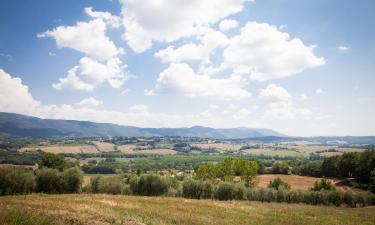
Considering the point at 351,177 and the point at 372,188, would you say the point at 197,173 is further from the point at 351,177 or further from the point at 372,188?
the point at 351,177

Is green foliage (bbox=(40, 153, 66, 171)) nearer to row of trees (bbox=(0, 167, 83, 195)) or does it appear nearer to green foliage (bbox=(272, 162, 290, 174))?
row of trees (bbox=(0, 167, 83, 195))

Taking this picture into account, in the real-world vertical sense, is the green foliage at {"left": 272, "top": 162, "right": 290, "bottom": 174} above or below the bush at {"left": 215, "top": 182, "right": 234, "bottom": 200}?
below

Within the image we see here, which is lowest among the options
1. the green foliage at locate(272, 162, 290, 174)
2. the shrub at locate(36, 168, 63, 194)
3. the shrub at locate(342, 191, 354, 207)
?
the green foliage at locate(272, 162, 290, 174)

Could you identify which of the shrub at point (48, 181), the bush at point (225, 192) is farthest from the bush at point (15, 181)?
the bush at point (225, 192)

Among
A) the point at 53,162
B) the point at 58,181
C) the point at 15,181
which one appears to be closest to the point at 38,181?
the point at 58,181

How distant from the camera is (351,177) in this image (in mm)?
117688

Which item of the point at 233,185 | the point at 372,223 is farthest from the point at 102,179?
the point at 372,223

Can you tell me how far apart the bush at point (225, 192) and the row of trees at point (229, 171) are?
72.2 ft

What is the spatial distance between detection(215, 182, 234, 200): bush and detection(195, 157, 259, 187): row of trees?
22011mm

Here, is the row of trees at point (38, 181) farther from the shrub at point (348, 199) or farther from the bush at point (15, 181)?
the shrub at point (348, 199)

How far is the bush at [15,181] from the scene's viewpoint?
53.1m

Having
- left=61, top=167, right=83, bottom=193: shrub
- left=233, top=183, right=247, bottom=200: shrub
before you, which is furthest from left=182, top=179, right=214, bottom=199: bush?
left=61, top=167, right=83, bottom=193: shrub

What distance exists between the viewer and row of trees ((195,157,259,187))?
3600 inches

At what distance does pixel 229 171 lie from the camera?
93.2m
